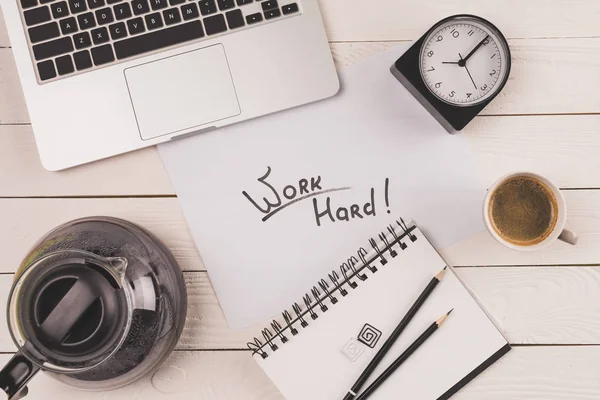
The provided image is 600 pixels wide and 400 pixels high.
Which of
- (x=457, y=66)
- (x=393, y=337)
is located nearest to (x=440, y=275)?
(x=393, y=337)

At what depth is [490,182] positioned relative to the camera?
678 mm

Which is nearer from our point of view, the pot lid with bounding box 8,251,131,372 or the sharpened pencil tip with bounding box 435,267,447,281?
the pot lid with bounding box 8,251,131,372

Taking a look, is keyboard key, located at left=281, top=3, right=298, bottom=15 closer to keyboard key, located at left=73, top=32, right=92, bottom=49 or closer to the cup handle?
keyboard key, located at left=73, top=32, right=92, bottom=49

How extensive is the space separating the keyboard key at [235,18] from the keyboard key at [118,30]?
0.12 meters

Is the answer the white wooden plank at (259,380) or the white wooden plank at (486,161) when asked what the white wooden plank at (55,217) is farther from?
the white wooden plank at (259,380)

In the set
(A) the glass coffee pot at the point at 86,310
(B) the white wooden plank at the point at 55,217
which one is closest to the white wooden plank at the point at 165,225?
(B) the white wooden plank at the point at 55,217

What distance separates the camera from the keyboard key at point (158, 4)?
2.06ft

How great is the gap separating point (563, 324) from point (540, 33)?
1.17 feet

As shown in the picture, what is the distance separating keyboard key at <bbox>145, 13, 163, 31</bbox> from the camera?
2.07ft

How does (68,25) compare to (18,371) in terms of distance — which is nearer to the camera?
(18,371)

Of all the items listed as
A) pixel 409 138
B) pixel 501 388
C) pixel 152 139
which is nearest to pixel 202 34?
pixel 152 139

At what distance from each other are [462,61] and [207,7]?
0.30m

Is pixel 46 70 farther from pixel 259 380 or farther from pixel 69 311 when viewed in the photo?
pixel 259 380

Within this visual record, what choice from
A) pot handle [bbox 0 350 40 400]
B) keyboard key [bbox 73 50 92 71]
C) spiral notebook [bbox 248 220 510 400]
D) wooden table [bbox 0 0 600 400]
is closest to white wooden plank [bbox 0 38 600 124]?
wooden table [bbox 0 0 600 400]
